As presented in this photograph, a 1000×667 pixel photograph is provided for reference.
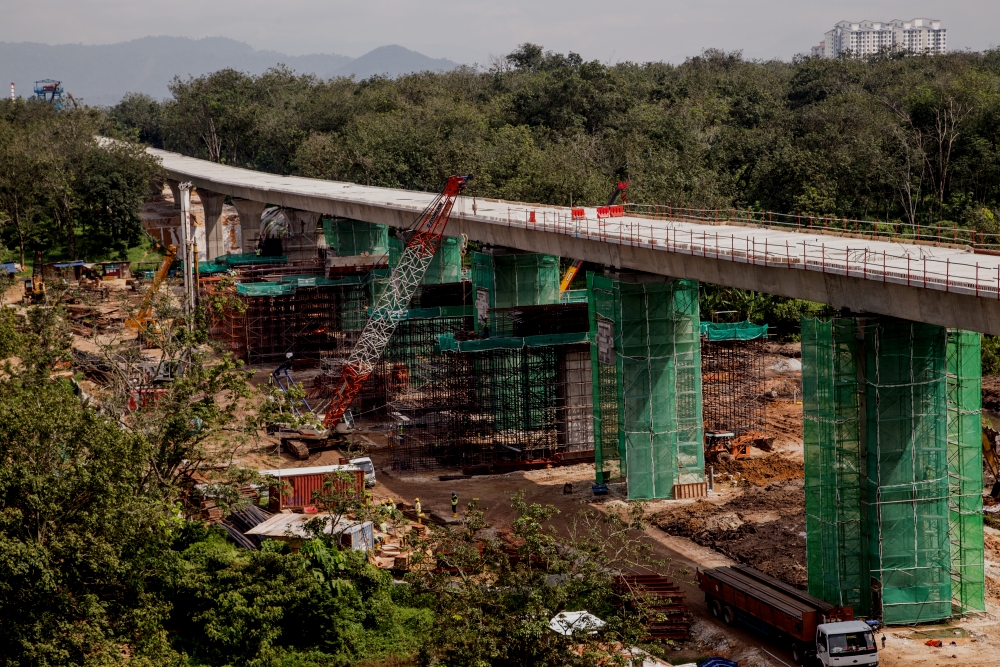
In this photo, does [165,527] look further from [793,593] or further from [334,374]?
[334,374]

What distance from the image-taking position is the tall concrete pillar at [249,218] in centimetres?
9762

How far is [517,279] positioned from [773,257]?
21844 mm

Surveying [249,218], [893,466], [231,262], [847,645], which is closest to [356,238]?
[231,262]

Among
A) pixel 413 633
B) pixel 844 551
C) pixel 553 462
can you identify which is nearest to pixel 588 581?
pixel 413 633

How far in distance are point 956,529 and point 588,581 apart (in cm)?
1387

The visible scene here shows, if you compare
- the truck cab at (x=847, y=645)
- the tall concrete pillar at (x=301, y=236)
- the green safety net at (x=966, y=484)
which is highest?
the tall concrete pillar at (x=301, y=236)

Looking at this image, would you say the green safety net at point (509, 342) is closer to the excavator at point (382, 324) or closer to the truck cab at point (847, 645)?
the excavator at point (382, 324)

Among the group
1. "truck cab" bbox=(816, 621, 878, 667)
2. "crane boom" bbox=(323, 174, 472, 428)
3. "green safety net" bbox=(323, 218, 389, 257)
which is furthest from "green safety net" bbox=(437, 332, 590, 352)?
"green safety net" bbox=(323, 218, 389, 257)

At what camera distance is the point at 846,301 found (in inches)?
1369

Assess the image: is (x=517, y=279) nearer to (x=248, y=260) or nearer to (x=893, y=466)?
(x=893, y=466)

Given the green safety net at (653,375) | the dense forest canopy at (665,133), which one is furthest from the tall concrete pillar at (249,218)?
the green safety net at (653,375)

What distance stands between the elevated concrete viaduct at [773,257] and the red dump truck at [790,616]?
8.06 m

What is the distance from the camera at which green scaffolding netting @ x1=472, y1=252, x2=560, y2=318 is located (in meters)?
58.1

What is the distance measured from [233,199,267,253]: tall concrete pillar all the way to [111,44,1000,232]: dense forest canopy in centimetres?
1425
